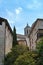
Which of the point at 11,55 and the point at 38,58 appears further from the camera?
the point at 11,55

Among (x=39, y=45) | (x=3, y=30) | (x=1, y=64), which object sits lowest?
(x=1, y=64)

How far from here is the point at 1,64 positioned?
93.7 feet

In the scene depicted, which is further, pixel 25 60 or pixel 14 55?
pixel 14 55

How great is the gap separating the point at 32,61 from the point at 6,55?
18.4 feet

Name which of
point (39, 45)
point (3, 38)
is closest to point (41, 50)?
point (39, 45)

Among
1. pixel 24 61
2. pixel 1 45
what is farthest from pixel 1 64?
pixel 24 61

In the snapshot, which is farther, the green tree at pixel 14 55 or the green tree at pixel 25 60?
the green tree at pixel 14 55

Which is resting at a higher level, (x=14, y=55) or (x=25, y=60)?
(x=14, y=55)

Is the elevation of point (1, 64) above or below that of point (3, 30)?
below

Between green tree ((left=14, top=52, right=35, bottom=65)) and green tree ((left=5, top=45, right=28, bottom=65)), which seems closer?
green tree ((left=14, top=52, right=35, bottom=65))

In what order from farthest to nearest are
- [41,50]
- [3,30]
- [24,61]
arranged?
1. [3,30]
2. [41,50]
3. [24,61]

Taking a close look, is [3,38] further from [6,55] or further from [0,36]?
[6,55]

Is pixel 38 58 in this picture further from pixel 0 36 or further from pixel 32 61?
pixel 0 36

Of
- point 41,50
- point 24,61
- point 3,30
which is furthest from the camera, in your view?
point 3,30
